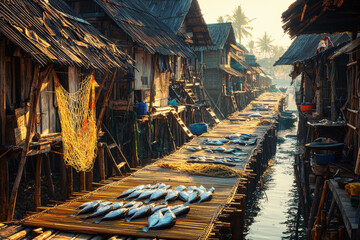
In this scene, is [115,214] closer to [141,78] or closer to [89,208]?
[89,208]

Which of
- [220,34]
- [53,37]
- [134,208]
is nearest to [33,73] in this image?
[53,37]

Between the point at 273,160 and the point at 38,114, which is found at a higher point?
the point at 38,114

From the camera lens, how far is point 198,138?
18.8 metres

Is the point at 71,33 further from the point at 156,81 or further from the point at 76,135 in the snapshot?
the point at 156,81

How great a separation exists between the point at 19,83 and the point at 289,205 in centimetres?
1158

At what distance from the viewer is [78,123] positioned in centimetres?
1101

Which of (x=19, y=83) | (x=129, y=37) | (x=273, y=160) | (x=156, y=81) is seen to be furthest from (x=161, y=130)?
(x=19, y=83)

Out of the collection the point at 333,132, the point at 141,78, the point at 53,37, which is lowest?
the point at 333,132

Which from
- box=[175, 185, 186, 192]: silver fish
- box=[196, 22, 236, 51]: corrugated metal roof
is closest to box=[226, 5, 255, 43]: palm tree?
box=[196, 22, 236, 51]: corrugated metal roof

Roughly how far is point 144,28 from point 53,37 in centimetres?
873

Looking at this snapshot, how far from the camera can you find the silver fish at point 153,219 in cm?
716

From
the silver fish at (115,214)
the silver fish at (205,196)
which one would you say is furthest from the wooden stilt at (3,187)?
the silver fish at (205,196)

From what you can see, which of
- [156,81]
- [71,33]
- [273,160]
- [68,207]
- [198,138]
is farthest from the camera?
[273,160]

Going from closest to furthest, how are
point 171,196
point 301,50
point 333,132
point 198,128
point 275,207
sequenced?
point 171,196 < point 333,132 < point 275,207 < point 198,128 < point 301,50
